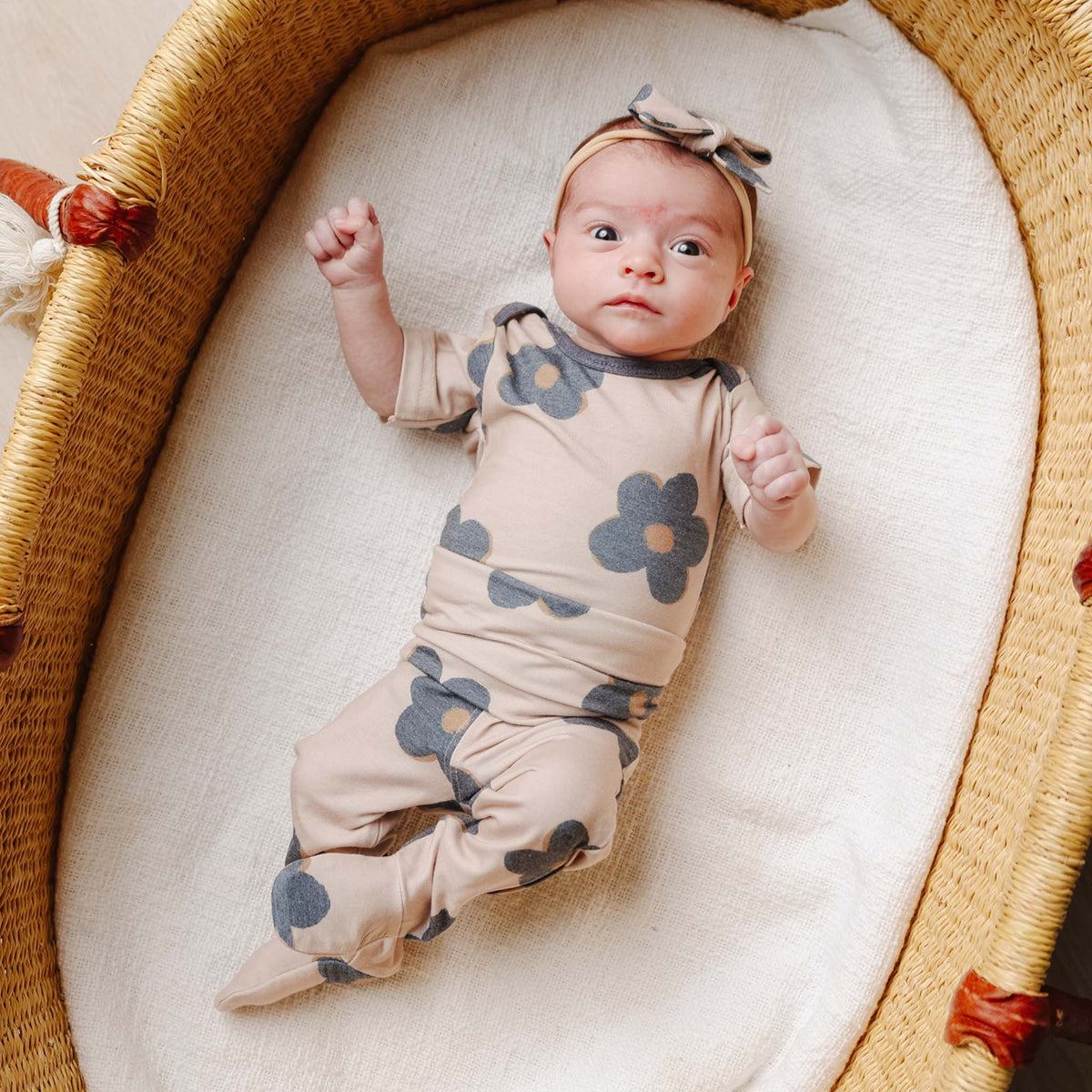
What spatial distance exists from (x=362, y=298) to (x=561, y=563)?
1.25ft

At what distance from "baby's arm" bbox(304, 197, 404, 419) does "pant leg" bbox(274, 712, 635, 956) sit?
0.41 metres

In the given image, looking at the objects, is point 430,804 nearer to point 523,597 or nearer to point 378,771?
point 378,771

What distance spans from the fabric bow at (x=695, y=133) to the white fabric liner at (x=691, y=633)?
0.60ft

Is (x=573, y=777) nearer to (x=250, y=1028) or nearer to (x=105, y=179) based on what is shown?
(x=250, y=1028)

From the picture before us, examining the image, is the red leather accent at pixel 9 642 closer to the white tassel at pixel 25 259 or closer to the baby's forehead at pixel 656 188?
the white tassel at pixel 25 259

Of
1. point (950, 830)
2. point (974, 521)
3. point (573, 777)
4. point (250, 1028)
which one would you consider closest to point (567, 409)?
point (573, 777)

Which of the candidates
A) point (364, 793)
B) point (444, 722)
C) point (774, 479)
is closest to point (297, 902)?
point (364, 793)

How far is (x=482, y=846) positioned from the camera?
103cm

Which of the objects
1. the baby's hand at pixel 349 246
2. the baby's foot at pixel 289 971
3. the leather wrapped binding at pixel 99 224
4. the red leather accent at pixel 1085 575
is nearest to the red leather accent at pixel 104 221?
the leather wrapped binding at pixel 99 224

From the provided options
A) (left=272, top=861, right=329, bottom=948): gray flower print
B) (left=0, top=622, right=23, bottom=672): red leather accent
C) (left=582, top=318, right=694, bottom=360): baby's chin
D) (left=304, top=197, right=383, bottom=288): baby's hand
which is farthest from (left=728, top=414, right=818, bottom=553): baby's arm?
(left=0, top=622, right=23, bottom=672): red leather accent

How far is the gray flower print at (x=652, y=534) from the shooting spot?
1.09 meters

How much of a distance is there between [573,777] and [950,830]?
1.54ft

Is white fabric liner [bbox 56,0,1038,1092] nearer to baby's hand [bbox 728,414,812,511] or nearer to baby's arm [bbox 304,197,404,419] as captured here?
baby's arm [bbox 304,197,404,419]

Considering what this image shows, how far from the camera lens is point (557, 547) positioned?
43.1 inches
